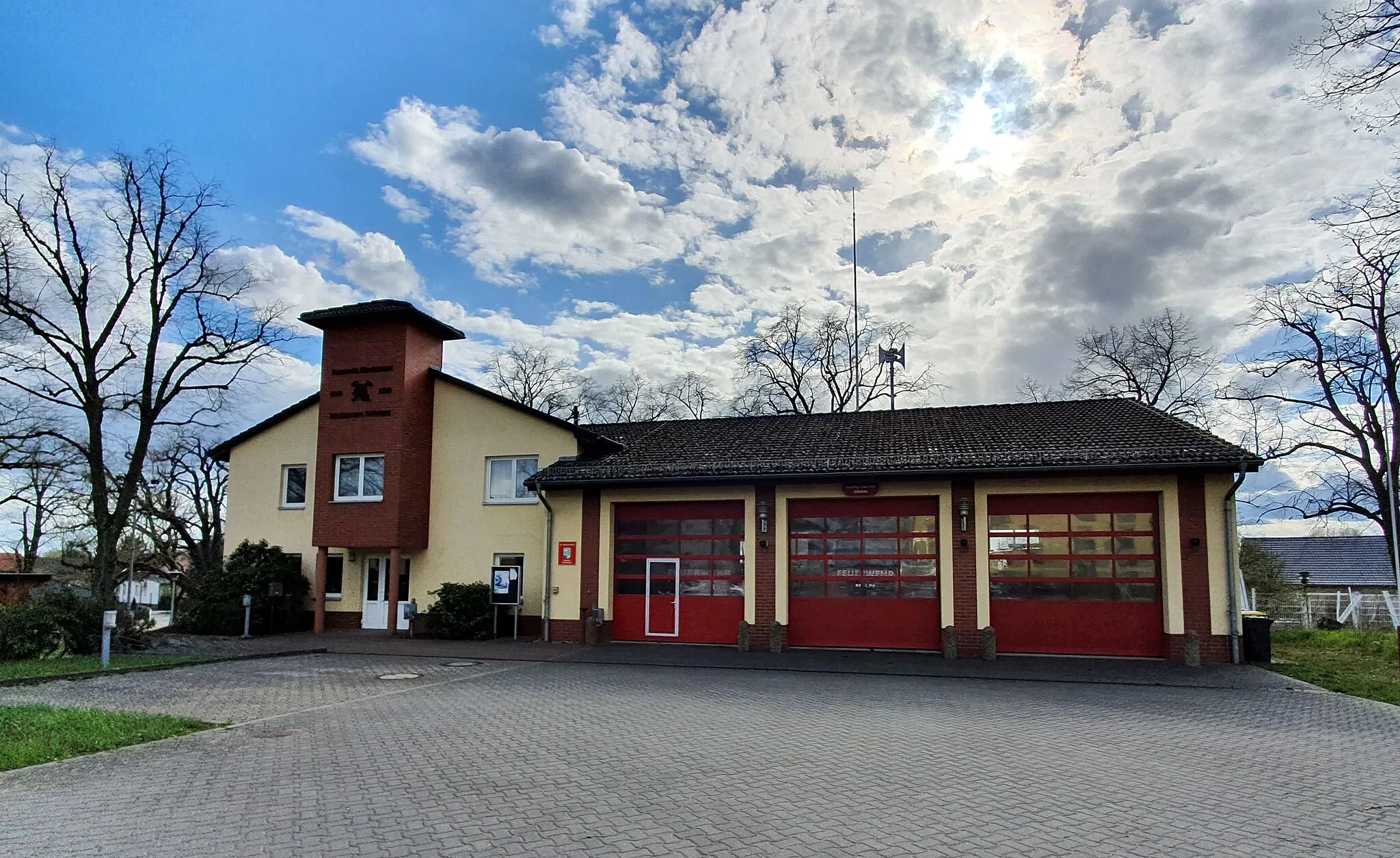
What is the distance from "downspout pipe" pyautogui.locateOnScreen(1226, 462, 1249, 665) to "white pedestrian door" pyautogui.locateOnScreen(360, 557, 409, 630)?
60.0ft

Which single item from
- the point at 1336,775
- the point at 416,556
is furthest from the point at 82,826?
the point at 416,556

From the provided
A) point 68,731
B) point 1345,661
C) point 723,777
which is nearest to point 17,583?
point 68,731

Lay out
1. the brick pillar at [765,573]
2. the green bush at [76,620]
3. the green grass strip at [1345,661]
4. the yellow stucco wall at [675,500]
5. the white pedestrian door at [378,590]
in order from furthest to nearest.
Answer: the white pedestrian door at [378,590] → the yellow stucco wall at [675,500] → the brick pillar at [765,573] → the green bush at [76,620] → the green grass strip at [1345,661]

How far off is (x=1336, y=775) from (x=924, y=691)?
5605 mm

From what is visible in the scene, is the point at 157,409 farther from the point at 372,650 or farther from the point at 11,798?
the point at 11,798

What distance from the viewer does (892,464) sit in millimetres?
17344

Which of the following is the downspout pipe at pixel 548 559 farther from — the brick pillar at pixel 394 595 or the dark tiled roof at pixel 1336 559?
the dark tiled roof at pixel 1336 559

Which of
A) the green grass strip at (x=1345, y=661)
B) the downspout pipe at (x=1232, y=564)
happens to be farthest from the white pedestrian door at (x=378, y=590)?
the green grass strip at (x=1345, y=661)

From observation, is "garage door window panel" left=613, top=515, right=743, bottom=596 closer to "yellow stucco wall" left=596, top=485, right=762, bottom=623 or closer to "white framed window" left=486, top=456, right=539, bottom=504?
"yellow stucco wall" left=596, top=485, right=762, bottom=623

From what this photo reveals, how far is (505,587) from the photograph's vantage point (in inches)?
810

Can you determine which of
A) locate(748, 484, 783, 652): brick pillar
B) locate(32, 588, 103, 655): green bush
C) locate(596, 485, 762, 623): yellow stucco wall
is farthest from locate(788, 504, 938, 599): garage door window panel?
locate(32, 588, 103, 655): green bush

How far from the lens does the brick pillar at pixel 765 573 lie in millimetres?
18188

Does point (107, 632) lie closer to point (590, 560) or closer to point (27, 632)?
point (27, 632)

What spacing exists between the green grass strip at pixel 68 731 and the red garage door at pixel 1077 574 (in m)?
13.5
